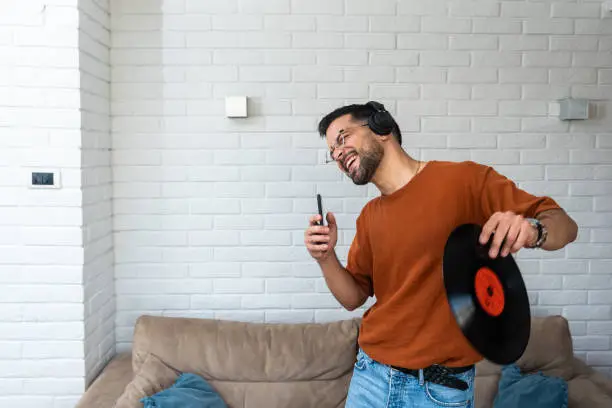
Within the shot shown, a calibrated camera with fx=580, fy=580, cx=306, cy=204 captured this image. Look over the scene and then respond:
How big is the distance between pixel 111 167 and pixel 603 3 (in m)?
2.67

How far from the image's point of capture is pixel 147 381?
243 centimetres

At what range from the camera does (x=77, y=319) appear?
2568 millimetres

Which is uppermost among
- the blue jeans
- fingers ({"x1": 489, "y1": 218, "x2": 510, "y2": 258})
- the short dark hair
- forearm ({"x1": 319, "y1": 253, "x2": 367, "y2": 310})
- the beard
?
the short dark hair

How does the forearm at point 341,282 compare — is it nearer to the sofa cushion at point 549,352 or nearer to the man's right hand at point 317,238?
the man's right hand at point 317,238

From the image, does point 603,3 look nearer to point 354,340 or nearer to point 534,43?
point 534,43

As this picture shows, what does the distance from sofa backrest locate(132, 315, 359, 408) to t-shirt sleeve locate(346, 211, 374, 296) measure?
884 millimetres

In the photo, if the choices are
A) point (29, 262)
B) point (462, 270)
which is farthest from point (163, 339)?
point (462, 270)

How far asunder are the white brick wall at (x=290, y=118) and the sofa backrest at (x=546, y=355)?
1.45 ft

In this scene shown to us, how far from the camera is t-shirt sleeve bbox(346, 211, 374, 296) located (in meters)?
1.84

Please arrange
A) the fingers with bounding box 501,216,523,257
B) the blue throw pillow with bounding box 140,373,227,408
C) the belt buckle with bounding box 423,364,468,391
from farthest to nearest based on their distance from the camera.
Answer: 1. the blue throw pillow with bounding box 140,373,227,408
2. the belt buckle with bounding box 423,364,468,391
3. the fingers with bounding box 501,216,523,257

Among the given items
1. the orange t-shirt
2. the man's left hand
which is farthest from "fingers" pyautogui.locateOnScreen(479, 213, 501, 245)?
the orange t-shirt

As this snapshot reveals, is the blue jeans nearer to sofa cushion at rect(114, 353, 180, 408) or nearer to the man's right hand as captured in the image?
the man's right hand

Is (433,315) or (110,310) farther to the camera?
(110,310)

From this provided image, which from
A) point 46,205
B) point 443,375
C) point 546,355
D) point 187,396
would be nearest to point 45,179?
point 46,205
